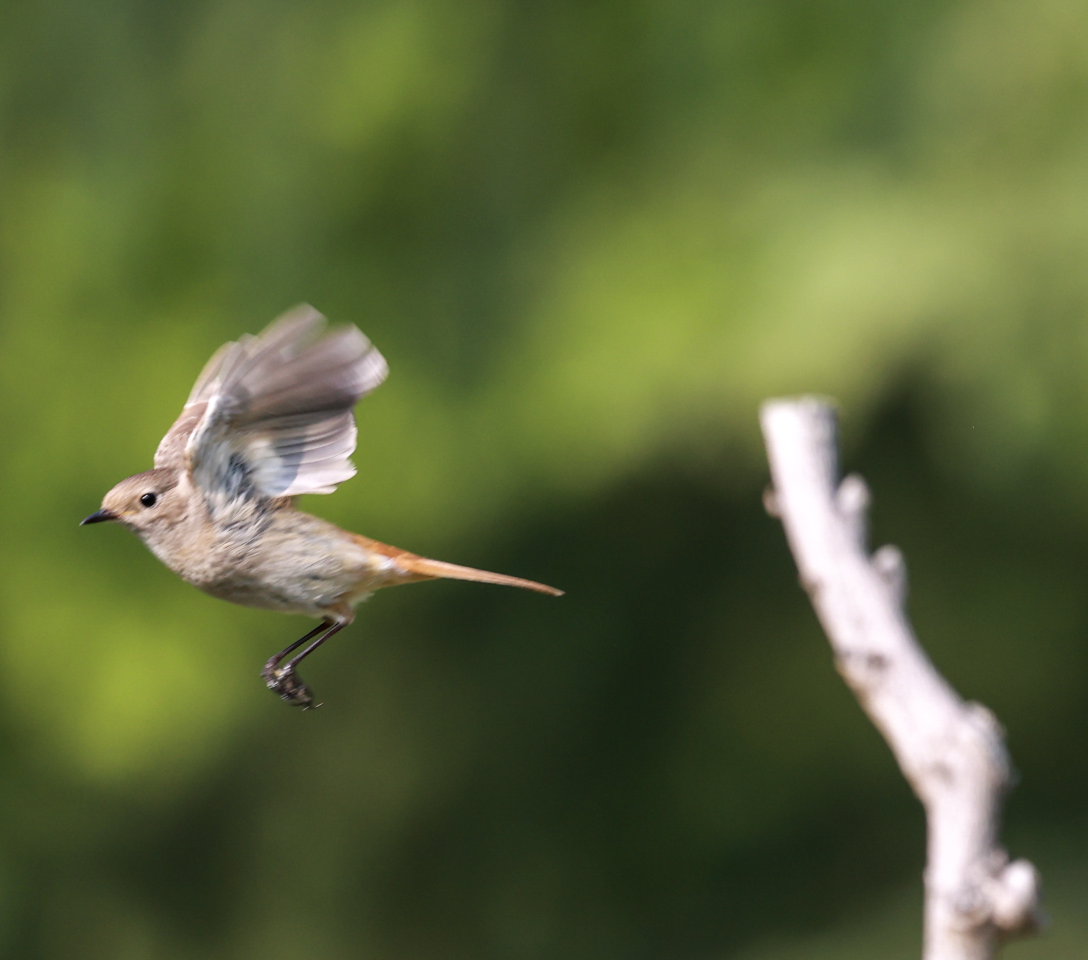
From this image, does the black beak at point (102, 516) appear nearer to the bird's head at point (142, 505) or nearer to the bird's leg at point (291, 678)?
the bird's head at point (142, 505)

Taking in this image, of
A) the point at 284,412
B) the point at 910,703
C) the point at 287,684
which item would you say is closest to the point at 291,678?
the point at 287,684

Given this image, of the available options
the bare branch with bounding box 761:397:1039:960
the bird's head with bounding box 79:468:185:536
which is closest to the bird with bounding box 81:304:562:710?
the bird's head with bounding box 79:468:185:536

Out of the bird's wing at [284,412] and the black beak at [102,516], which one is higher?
the bird's wing at [284,412]

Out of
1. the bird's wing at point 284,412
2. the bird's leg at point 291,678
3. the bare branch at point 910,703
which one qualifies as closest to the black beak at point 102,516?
the bird's wing at point 284,412

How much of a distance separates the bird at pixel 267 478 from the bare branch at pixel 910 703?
60 centimetres

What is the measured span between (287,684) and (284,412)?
1.40ft

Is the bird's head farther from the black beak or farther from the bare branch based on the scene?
the bare branch

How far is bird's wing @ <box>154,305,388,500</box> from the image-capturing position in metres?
1.84

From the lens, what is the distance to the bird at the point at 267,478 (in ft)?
6.06

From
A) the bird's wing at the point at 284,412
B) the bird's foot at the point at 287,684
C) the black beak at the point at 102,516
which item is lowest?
the bird's foot at the point at 287,684

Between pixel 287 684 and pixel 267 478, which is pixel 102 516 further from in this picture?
pixel 287 684

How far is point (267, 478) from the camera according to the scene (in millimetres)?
1956

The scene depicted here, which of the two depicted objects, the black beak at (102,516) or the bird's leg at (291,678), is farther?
the bird's leg at (291,678)

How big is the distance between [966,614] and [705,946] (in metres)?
2.18
